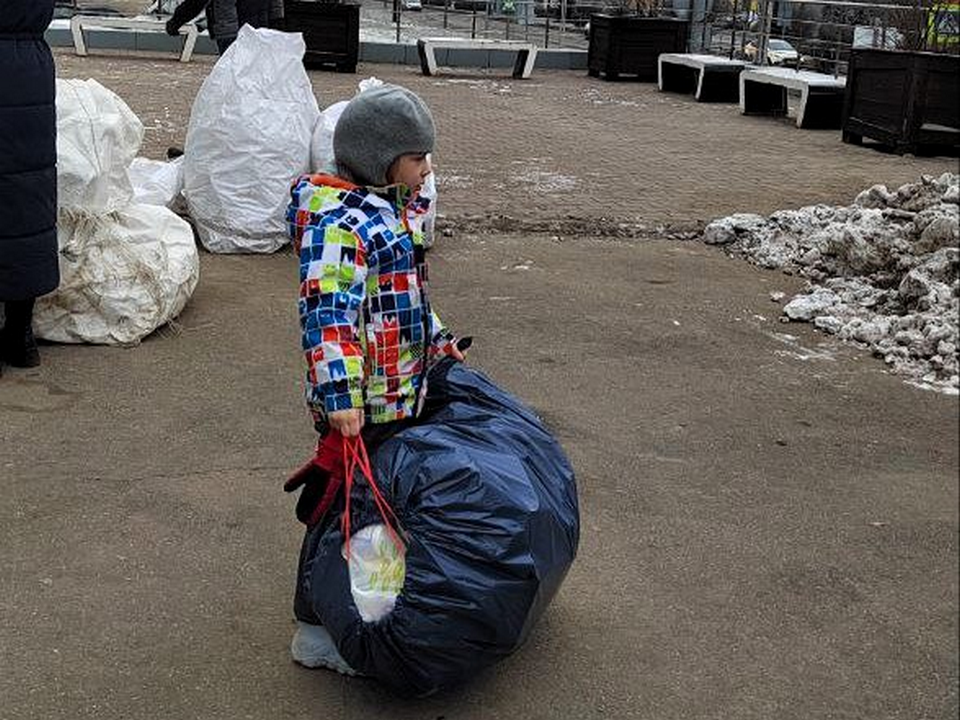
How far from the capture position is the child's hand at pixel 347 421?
105 inches

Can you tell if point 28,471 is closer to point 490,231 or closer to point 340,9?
point 490,231

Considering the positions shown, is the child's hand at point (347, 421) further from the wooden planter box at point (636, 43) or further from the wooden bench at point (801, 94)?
the wooden planter box at point (636, 43)

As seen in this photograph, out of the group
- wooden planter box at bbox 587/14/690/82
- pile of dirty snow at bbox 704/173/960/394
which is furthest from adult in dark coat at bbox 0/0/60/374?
wooden planter box at bbox 587/14/690/82

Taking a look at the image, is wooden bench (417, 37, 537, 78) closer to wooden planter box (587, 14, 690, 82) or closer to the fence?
wooden planter box (587, 14, 690, 82)

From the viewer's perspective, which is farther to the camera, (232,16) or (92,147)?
(232,16)

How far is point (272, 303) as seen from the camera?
6.06m

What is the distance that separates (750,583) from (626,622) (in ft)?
1.27

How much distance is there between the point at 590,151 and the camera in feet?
39.1

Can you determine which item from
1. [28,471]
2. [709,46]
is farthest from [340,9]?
[28,471]

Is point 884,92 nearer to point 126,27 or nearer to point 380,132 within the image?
point 380,132

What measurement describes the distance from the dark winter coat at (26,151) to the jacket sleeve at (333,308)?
2.33 metres

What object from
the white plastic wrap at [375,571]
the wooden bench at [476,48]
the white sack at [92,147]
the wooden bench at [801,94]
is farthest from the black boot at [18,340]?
the wooden bench at [476,48]

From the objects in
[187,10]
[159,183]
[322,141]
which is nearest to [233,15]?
[187,10]

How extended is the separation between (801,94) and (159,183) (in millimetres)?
9528
